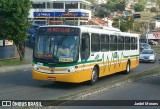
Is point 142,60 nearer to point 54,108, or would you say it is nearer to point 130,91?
point 130,91

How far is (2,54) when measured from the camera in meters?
33.9

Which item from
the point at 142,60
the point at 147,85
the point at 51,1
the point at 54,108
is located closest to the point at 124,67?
the point at 147,85

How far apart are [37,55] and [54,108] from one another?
6.35 m

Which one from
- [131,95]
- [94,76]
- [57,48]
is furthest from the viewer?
[94,76]

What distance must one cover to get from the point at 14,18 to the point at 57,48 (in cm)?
1450

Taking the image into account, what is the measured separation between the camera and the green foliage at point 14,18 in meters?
30.8

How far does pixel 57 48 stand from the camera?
Answer: 1748 cm

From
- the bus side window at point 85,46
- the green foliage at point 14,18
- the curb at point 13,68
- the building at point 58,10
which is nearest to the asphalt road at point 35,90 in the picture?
the bus side window at point 85,46

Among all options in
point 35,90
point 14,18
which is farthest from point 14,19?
point 35,90

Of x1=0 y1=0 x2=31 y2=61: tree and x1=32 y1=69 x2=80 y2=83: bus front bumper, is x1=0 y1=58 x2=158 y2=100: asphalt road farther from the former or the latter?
x1=0 y1=0 x2=31 y2=61: tree

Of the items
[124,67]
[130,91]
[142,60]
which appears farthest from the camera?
[142,60]

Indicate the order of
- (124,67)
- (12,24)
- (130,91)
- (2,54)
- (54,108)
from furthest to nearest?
(2,54) < (12,24) < (124,67) < (130,91) < (54,108)

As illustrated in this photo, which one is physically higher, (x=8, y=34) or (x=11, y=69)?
(x=8, y=34)

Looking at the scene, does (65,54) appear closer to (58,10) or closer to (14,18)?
(14,18)
